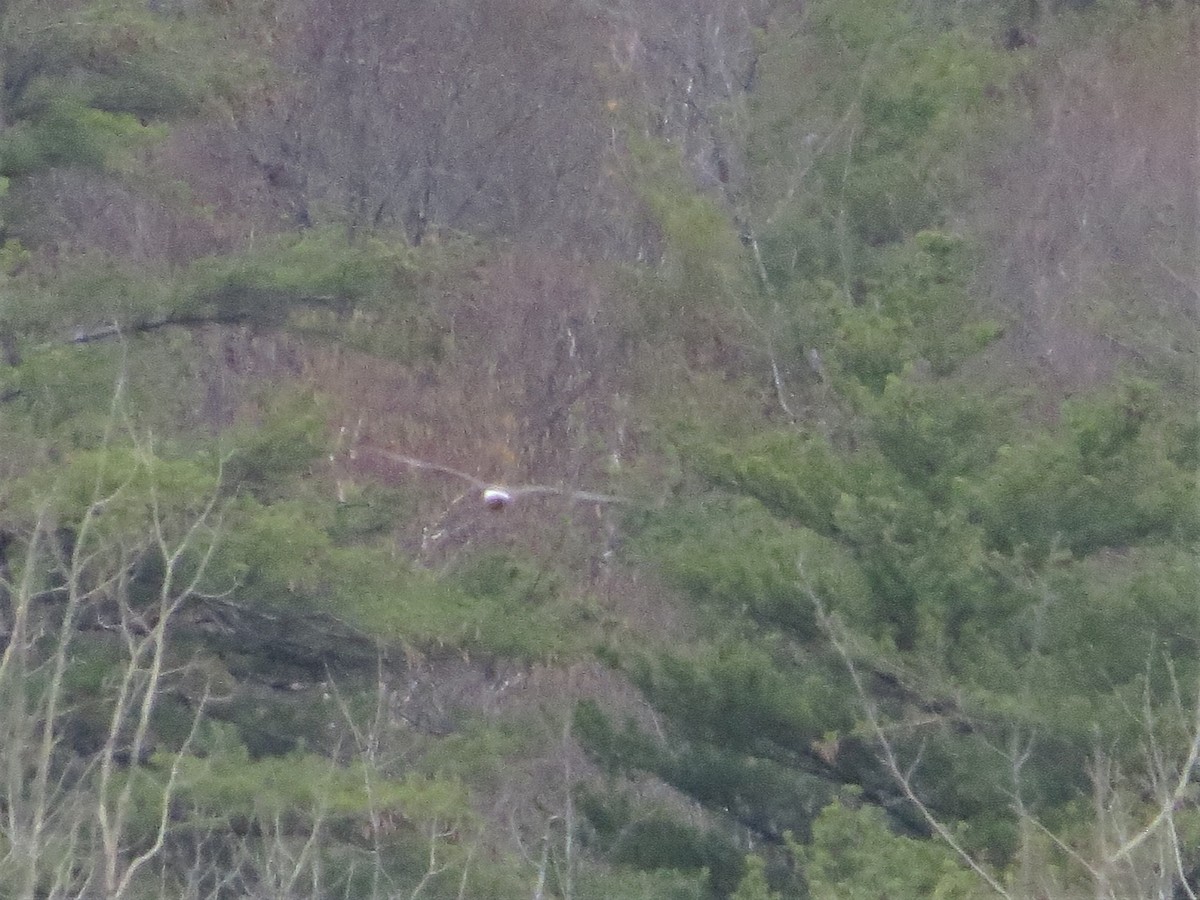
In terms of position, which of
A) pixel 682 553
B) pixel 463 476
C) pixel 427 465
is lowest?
pixel 463 476

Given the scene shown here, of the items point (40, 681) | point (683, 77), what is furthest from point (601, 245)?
point (40, 681)

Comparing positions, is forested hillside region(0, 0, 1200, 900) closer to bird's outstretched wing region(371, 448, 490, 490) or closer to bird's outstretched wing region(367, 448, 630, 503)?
bird's outstretched wing region(367, 448, 630, 503)

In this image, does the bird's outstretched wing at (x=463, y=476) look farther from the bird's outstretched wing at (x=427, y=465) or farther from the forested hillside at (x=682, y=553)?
the forested hillside at (x=682, y=553)

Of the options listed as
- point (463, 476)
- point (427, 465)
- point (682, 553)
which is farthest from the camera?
point (463, 476)

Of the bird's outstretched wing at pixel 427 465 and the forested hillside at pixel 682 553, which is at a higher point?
the forested hillside at pixel 682 553

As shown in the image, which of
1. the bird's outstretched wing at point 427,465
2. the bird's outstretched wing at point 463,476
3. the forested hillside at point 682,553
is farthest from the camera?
the bird's outstretched wing at point 427,465

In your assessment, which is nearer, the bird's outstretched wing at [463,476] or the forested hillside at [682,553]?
the forested hillside at [682,553]

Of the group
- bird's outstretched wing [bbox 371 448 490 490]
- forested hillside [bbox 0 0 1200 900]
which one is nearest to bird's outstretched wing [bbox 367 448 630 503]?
bird's outstretched wing [bbox 371 448 490 490]

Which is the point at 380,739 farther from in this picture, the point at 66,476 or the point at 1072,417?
the point at 1072,417

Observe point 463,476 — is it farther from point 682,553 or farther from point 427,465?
point 682,553

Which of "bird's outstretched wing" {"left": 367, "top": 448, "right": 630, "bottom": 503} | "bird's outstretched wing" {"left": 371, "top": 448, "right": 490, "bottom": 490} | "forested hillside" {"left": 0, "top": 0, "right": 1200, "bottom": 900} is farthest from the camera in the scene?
"bird's outstretched wing" {"left": 371, "top": 448, "right": 490, "bottom": 490}

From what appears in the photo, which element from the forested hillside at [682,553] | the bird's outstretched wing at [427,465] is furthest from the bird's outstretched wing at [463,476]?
the forested hillside at [682,553]

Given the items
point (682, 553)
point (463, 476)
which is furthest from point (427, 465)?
point (682, 553)

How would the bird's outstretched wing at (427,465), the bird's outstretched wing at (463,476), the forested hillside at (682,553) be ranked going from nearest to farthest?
the forested hillside at (682,553) → the bird's outstretched wing at (463,476) → the bird's outstretched wing at (427,465)
